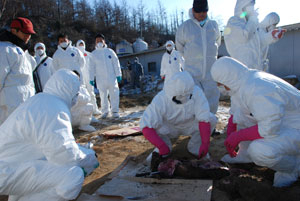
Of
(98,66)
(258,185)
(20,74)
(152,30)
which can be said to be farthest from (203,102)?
(152,30)

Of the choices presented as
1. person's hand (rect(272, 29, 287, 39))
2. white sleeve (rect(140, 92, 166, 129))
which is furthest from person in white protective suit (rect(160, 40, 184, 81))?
white sleeve (rect(140, 92, 166, 129))

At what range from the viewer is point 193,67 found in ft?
12.9

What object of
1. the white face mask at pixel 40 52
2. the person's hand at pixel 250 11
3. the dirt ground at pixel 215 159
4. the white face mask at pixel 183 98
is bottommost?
the dirt ground at pixel 215 159

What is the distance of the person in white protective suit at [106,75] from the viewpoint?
20.4 feet

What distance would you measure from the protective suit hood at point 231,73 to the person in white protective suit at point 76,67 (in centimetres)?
314

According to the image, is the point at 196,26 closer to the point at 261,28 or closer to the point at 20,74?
the point at 261,28

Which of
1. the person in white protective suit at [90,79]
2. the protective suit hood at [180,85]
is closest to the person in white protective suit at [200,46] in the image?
the protective suit hood at [180,85]

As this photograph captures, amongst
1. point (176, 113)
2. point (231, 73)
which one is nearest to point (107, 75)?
point (176, 113)

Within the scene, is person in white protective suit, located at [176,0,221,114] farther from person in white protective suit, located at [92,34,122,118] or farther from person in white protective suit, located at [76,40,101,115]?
person in white protective suit, located at [76,40,101,115]

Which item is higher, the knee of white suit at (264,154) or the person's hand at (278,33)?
the person's hand at (278,33)

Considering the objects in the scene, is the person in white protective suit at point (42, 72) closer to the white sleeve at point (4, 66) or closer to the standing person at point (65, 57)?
the standing person at point (65, 57)

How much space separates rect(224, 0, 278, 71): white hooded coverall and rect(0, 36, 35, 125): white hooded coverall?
11.1ft

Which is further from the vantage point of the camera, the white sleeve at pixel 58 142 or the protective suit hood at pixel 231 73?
the protective suit hood at pixel 231 73

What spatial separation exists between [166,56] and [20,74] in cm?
577
